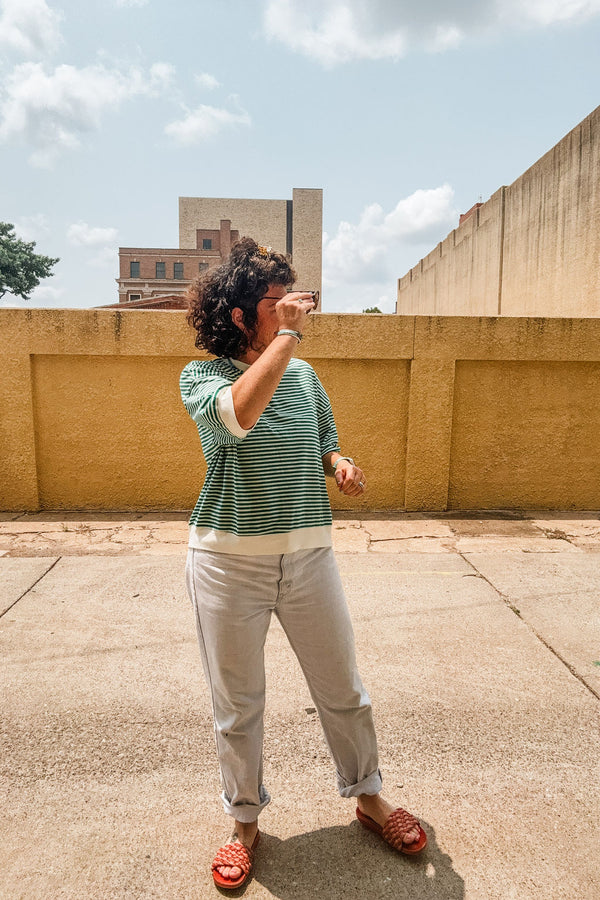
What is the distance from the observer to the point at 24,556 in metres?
5.29

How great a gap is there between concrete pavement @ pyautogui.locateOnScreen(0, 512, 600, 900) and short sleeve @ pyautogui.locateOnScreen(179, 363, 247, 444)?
4.36ft

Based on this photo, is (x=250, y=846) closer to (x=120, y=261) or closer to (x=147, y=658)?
(x=147, y=658)

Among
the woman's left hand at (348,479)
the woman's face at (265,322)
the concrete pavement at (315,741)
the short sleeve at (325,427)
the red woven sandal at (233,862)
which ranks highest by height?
the woman's face at (265,322)

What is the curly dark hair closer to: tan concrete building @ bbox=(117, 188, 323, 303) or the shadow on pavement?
the shadow on pavement

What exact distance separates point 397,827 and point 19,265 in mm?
47066

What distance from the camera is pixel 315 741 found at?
271 centimetres

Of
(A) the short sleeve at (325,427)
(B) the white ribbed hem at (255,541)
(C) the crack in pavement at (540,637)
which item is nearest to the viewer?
(B) the white ribbed hem at (255,541)

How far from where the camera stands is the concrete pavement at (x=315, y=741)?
78.7 inches

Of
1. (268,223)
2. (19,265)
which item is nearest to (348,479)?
(19,265)

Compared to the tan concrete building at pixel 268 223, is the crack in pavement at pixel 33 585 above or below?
below

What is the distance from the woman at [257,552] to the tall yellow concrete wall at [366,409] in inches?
179

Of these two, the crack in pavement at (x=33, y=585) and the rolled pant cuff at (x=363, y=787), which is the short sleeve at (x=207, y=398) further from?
the crack in pavement at (x=33, y=585)

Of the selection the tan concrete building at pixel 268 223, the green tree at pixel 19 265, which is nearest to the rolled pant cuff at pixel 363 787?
the green tree at pixel 19 265


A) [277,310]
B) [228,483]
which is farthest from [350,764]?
[277,310]
